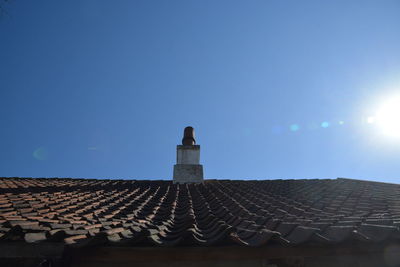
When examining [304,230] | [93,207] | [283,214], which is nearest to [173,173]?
[93,207]

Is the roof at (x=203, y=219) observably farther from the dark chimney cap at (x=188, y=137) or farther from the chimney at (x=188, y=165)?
the dark chimney cap at (x=188, y=137)

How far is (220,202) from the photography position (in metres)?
4.97

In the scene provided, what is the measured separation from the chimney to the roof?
6.36ft

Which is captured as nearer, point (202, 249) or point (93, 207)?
point (202, 249)

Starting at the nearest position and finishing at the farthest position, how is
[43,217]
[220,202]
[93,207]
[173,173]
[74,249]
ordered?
[74,249]
[43,217]
[93,207]
[220,202]
[173,173]

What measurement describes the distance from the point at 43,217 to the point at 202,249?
2.06 m

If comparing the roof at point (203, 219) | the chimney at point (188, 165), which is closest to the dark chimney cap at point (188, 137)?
the chimney at point (188, 165)

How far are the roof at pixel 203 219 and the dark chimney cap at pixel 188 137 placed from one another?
9.60ft

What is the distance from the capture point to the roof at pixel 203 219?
90.4 inches

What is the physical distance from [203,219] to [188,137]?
18.5ft

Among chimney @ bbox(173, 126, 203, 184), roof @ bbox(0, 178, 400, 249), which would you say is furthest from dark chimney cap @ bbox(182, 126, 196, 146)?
roof @ bbox(0, 178, 400, 249)

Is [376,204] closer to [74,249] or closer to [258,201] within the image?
[258,201]

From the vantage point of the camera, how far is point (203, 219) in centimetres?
352

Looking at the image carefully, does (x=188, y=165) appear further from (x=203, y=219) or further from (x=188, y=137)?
(x=203, y=219)
